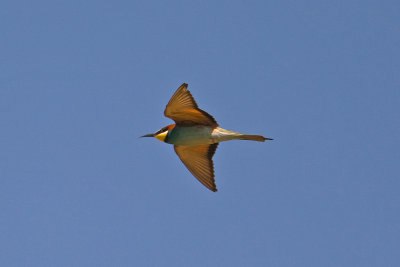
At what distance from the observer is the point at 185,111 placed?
7.17 meters

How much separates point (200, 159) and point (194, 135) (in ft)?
1.58

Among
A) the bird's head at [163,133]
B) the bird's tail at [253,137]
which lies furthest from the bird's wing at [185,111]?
the bird's tail at [253,137]

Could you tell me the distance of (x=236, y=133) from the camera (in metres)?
7.13

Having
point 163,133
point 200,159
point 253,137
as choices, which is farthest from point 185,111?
point 200,159

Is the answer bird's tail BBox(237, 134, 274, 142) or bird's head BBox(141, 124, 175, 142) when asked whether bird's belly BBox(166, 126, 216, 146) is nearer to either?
bird's head BBox(141, 124, 175, 142)

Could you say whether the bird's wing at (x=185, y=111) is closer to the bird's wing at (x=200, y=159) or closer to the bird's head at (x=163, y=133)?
the bird's head at (x=163, y=133)

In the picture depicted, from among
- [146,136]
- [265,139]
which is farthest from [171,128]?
[265,139]

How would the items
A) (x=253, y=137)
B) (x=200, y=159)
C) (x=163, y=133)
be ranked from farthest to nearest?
(x=200, y=159)
(x=163, y=133)
(x=253, y=137)

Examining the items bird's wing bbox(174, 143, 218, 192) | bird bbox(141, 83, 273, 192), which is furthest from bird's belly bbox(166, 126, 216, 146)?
bird's wing bbox(174, 143, 218, 192)

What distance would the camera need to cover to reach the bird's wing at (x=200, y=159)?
305 inches

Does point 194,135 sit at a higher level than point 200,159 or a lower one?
higher

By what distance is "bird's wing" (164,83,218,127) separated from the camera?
697 cm

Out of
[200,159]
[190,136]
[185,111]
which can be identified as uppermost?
[185,111]

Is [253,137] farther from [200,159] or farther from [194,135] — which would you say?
[200,159]
